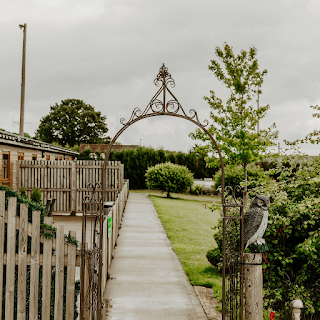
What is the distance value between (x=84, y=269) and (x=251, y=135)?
8975mm

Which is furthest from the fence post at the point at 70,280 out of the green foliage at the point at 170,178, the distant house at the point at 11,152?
the green foliage at the point at 170,178

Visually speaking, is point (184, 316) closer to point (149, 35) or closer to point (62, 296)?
point (62, 296)

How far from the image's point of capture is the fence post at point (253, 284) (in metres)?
3.89

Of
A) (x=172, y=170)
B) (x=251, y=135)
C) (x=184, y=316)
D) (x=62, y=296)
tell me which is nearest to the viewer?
(x=62, y=296)

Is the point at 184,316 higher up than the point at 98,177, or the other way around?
the point at 98,177

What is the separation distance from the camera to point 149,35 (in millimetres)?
11992

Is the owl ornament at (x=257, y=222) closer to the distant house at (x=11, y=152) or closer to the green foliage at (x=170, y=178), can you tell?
the distant house at (x=11, y=152)

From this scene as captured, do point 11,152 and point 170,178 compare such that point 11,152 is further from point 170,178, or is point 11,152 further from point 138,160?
point 138,160

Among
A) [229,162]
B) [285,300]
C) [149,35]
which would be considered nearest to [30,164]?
[149,35]

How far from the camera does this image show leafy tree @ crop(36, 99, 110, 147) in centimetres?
5056

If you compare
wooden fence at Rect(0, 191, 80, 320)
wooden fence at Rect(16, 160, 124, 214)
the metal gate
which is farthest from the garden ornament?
wooden fence at Rect(16, 160, 124, 214)

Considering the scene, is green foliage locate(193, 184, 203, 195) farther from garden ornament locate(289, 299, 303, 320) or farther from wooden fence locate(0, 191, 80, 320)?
wooden fence locate(0, 191, 80, 320)

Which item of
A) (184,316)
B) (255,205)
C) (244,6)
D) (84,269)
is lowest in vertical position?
(184,316)

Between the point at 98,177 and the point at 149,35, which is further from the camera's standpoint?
the point at 98,177
